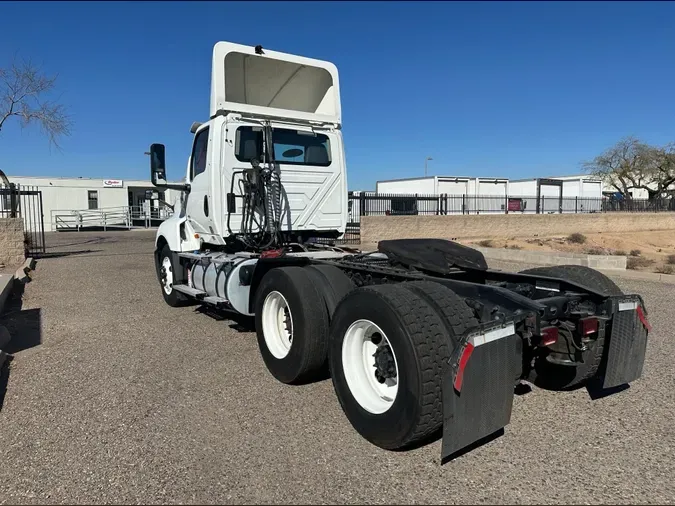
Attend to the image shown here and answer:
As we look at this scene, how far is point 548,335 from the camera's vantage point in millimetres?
3377

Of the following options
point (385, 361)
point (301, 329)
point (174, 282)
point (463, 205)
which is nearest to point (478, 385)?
point (385, 361)

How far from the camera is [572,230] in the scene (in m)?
28.9

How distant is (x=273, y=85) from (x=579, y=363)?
5566mm

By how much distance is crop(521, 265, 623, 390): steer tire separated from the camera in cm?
373

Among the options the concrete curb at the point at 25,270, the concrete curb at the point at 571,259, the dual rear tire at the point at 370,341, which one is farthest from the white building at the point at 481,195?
the dual rear tire at the point at 370,341

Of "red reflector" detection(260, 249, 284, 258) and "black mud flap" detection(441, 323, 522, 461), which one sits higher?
"red reflector" detection(260, 249, 284, 258)

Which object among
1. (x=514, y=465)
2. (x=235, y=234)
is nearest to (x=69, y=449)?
(x=514, y=465)

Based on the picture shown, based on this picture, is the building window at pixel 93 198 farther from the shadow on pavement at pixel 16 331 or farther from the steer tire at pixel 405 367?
the steer tire at pixel 405 367

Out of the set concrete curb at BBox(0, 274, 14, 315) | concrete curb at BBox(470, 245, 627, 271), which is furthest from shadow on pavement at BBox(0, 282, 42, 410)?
concrete curb at BBox(470, 245, 627, 271)

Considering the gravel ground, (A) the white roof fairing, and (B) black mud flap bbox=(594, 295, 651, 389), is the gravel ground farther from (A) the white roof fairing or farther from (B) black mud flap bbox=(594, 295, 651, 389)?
(A) the white roof fairing

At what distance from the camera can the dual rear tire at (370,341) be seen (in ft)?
9.88

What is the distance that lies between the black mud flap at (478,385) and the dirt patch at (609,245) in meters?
15.9

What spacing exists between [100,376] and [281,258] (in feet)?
6.73

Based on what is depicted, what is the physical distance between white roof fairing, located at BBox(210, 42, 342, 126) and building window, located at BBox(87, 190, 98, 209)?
113ft
